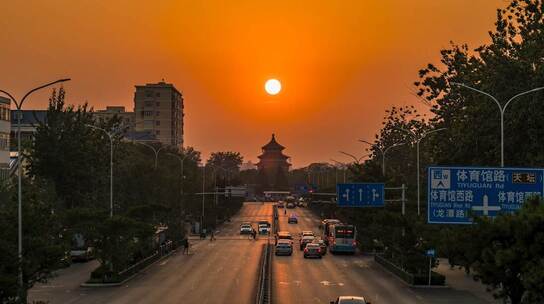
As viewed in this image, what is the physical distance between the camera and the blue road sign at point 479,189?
38500mm

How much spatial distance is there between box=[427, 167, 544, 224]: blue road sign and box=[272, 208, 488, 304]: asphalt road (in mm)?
8295

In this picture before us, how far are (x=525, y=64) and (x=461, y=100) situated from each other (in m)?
20.7

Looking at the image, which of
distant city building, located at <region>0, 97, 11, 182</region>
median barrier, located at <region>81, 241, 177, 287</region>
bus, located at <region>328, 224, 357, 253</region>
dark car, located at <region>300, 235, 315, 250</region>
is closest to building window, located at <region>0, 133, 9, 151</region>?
distant city building, located at <region>0, 97, 11, 182</region>

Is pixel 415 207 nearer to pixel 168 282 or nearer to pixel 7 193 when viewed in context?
pixel 168 282

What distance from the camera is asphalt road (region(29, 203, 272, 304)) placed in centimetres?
4628

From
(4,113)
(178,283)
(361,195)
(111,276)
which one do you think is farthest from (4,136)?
(361,195)

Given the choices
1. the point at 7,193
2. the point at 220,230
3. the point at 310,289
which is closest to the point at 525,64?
the point at 310,289

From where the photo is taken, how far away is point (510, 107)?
54562 mm

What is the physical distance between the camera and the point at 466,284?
5541 cm

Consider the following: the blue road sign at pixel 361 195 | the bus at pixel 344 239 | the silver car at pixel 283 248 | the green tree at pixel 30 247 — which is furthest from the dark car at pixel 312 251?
the green tree at pixel 30 247

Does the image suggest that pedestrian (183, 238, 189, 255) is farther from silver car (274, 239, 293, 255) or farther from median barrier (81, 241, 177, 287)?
median barrier (81, 241, 177, 287)

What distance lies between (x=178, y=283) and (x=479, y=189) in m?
24.0

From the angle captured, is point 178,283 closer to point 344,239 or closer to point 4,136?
point 344,239

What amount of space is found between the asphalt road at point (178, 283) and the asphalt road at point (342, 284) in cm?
235
